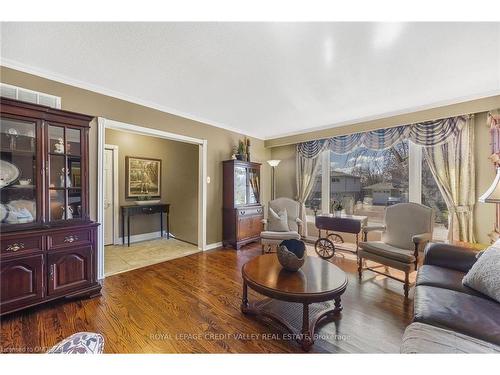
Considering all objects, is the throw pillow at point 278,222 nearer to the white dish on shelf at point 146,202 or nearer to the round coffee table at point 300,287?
the round coffee table at point 300,287

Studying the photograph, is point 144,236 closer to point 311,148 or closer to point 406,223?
point 311,148

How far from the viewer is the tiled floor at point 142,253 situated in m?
3.26

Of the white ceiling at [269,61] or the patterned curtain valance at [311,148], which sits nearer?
the white ceiling at [269,61]

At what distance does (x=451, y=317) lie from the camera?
4.28 feet

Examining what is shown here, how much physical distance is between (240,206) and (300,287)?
2611 millimetres

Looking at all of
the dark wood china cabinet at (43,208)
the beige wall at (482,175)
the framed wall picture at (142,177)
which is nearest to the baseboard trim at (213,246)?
the framed wall picture at (142,177)

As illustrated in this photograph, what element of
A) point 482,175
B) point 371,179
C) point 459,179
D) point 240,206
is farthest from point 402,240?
point 240,206

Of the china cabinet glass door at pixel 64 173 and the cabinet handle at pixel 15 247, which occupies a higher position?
the china cabinet glass door at pixel 64 173

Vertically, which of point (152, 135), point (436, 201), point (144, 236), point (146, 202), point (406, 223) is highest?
point (152, 135)

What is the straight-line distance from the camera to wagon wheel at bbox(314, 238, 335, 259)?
3.67 metres

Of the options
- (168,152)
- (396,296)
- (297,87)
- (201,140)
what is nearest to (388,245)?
(396,296)

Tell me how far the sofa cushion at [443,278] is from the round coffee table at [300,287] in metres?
0.63

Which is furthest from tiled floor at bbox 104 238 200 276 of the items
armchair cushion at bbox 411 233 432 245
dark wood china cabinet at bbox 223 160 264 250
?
armchair cushion at bbox 411 233 432 245

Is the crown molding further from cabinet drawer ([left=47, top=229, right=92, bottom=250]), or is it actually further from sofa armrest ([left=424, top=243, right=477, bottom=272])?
sofa armrest ([left=424, top=243, right=477, bottom=272])
